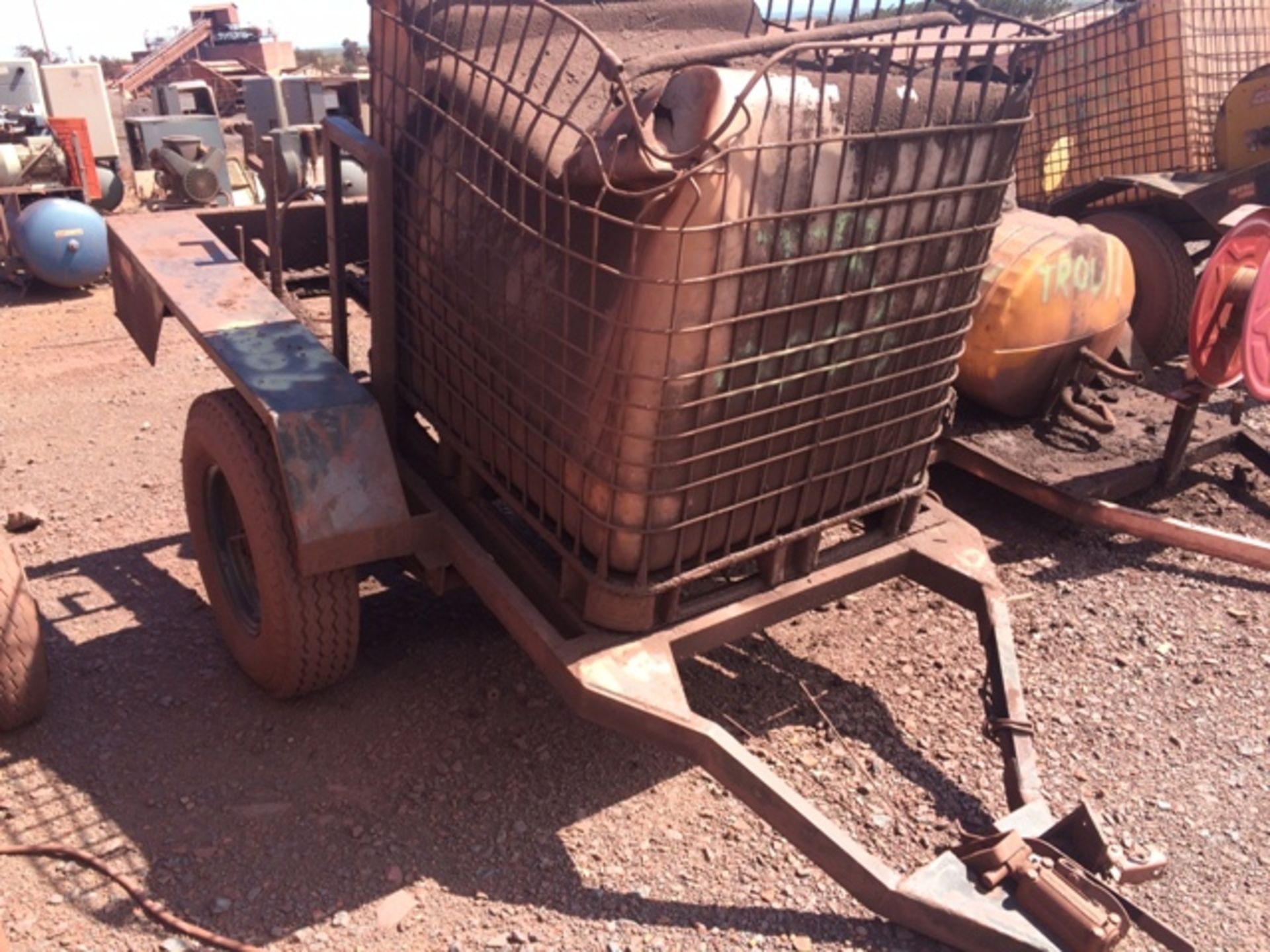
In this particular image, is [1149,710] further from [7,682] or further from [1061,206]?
[1061,206]

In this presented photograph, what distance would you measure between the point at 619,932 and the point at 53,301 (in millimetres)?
7915

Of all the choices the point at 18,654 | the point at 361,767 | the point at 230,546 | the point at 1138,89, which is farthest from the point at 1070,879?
the point at 1138,89

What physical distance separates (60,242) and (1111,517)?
25.6 feet

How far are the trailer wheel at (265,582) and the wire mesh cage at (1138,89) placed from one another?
219 inches

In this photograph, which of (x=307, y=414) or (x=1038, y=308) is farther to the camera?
(x=1038, y=308)

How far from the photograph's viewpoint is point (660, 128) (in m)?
2.08

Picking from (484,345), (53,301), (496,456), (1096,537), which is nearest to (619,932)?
(496,456)

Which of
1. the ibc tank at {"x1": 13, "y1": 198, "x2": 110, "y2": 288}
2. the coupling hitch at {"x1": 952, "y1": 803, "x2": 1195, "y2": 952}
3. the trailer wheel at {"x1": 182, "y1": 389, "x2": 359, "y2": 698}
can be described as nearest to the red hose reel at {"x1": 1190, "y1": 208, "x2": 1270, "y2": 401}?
the coupling hitch at {"x1": 952, "y1": 803, "x2": 1195, "y2": 952}

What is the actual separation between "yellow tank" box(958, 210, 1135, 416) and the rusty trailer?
4.18ft

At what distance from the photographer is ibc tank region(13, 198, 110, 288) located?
8109 millimetres

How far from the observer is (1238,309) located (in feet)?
12.5

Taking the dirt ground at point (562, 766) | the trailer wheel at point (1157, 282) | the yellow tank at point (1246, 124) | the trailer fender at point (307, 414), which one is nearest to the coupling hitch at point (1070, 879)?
the dirt ground at point (562, 766)

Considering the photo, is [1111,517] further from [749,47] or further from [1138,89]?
[1138,89]

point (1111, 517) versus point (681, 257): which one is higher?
point (681, 257)
